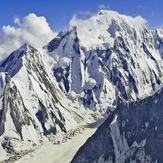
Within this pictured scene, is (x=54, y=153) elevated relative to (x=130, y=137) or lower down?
elevated

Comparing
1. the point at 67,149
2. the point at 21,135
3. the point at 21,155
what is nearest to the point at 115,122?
the point at 67,149

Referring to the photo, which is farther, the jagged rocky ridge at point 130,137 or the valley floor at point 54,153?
the valley floor at point 54,153

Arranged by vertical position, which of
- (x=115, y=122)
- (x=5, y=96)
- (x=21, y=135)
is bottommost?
(x=115, y=122)

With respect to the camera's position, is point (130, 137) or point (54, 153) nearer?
point (130, 137)

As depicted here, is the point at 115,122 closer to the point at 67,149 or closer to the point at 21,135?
the point at 67,149
